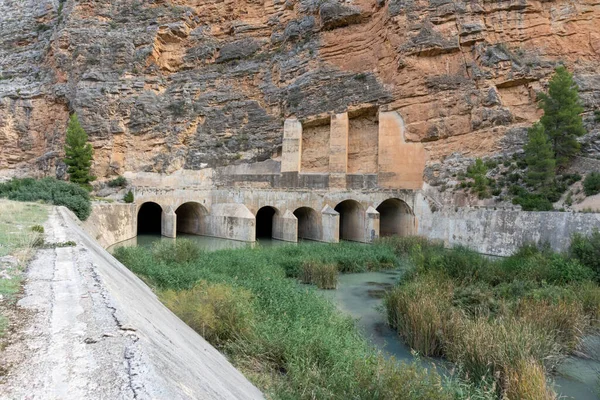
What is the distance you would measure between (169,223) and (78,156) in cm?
1198

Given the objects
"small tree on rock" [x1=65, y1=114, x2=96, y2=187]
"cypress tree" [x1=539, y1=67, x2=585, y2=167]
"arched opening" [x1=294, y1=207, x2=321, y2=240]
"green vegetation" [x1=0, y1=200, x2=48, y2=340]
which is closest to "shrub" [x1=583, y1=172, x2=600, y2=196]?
"cypress tree" [x1=539, y1=67, x2=585, y2=167]

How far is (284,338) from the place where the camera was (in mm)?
5418

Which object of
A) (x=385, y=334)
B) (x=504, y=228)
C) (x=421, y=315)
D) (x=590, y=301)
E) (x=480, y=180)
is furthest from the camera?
(x=480, y=180)

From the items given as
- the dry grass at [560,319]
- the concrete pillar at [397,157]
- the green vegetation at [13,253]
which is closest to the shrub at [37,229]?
the green vegetation at [13,253]

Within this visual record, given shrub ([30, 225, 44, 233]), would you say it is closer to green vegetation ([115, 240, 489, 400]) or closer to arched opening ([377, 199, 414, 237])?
green vegetation ([115, 240, 489, 400])

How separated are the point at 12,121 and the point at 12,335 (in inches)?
1594

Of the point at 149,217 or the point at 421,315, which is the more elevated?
the point at 149,217

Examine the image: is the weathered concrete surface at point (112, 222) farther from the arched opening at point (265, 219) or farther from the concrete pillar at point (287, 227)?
the arched opening at point (265, 219)

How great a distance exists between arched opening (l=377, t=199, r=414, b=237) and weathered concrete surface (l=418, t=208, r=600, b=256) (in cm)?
224

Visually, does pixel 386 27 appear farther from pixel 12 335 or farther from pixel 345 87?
pixel 12 335

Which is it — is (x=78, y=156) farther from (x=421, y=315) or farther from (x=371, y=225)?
(x=421, y=315)

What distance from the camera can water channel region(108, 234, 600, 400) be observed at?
18.7ft

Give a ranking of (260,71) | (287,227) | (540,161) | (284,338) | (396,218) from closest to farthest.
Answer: (284,338) < (540,161) < (287,227) < (396,218) < (260,71)

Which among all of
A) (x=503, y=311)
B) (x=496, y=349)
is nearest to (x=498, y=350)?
(x=496, y=349)
